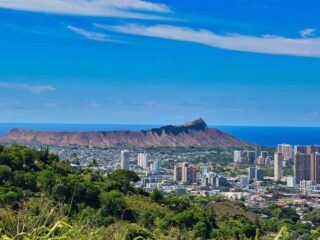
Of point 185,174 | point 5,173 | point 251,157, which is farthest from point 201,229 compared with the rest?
point 251,157

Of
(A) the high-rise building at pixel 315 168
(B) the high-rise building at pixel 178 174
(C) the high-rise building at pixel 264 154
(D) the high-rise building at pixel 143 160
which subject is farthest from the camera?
(C) the high-rise building at pixel 264 154

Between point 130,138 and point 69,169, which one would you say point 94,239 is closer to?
point 69,169

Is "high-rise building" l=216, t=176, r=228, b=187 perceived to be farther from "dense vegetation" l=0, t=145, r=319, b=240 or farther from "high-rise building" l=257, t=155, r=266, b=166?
"dense vegetation" l=0, t=145, r=319, b=240

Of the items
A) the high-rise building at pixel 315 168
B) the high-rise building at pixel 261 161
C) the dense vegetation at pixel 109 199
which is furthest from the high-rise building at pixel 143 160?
the dense vegetation at pixel 109 199

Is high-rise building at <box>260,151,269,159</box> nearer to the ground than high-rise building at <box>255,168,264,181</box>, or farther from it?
farther from it

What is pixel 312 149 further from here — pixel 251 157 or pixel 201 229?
pixel 201 229

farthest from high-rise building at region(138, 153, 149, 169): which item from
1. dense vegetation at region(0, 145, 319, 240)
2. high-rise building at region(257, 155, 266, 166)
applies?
dense vegetation at region(0, 145, 319, 240)

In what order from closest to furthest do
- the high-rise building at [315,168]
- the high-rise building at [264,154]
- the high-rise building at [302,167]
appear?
the high-rise building at [302,167] → the high-rise building at [315,168] → the high-rise building at [264,154]

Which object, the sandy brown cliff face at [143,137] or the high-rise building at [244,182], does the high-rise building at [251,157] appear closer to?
the sandy brown cliff face at [143,137]

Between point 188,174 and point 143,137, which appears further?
point 143,137
